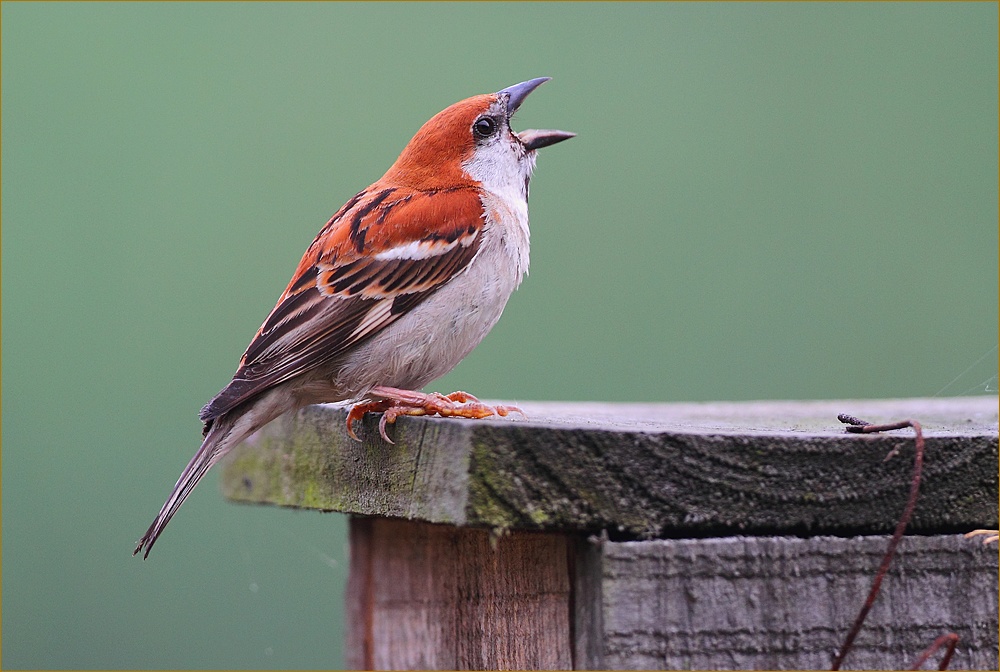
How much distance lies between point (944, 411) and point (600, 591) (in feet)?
6.53

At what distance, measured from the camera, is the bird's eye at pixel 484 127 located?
4.12 meters

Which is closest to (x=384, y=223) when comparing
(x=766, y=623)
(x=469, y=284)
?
(x=469, y=284)

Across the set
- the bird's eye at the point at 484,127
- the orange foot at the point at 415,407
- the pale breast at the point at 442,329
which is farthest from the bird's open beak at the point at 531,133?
the orange foot at the point at 415,407

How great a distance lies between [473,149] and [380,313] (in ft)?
3.33

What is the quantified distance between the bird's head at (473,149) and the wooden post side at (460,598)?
1307 millimetres

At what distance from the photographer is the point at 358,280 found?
3.45m

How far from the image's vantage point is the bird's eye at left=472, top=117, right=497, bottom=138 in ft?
13.5

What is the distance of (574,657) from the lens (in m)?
2.22

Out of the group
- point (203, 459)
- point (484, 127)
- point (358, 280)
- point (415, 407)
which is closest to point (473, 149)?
point (484, 127)

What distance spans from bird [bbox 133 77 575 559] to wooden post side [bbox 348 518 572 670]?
0.42 meters

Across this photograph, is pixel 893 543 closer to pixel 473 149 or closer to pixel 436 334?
pixel 436 334

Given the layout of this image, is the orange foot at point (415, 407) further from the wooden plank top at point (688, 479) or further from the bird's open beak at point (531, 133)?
the bird's open beak at point (531, 133)

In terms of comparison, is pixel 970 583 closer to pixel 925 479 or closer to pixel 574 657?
pixel 925 479

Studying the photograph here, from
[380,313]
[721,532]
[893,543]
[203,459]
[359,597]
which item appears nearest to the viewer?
[893,543]
